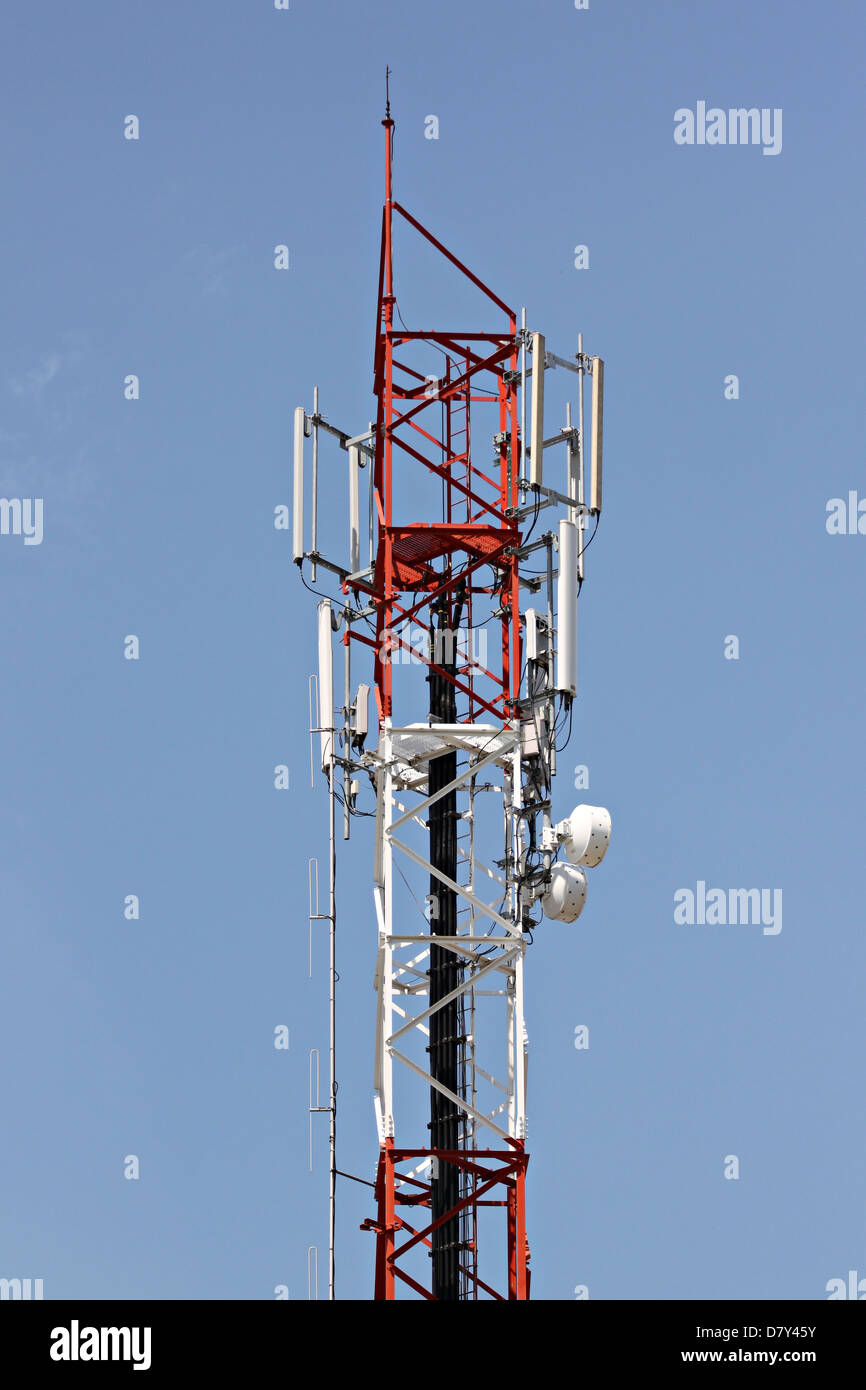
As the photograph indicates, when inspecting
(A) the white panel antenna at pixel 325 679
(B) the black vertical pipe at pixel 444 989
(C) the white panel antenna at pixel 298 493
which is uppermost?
(C) the white panel antenna at pixel 298 493

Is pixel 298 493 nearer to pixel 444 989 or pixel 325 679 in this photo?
pixel 325 679

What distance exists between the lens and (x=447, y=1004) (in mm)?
59625

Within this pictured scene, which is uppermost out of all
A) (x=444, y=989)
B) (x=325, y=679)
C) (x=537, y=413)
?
(x=537, y=413)

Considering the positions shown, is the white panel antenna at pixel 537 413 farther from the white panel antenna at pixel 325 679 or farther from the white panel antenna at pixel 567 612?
the white panel antenna at pixel 325 679

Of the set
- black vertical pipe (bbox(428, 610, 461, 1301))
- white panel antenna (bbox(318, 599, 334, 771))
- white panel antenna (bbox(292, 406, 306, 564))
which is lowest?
black vertical pipe (bbox(428, 610, 461, 1301))

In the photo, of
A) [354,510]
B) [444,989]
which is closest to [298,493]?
[354,510]

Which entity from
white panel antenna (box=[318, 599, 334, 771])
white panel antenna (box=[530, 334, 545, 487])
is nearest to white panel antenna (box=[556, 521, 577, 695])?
white panel antenna (box=[530, 334, 545, 487])

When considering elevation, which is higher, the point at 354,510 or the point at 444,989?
the point at 354,510

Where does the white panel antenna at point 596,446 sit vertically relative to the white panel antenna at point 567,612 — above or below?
above

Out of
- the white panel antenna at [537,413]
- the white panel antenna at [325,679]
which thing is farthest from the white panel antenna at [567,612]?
the white panel antenna at [325,679]

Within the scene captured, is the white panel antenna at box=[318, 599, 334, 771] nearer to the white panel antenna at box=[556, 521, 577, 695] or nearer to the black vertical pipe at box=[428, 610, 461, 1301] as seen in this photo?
the black vertical pipe at box=[428, 610, 461, 1301]
